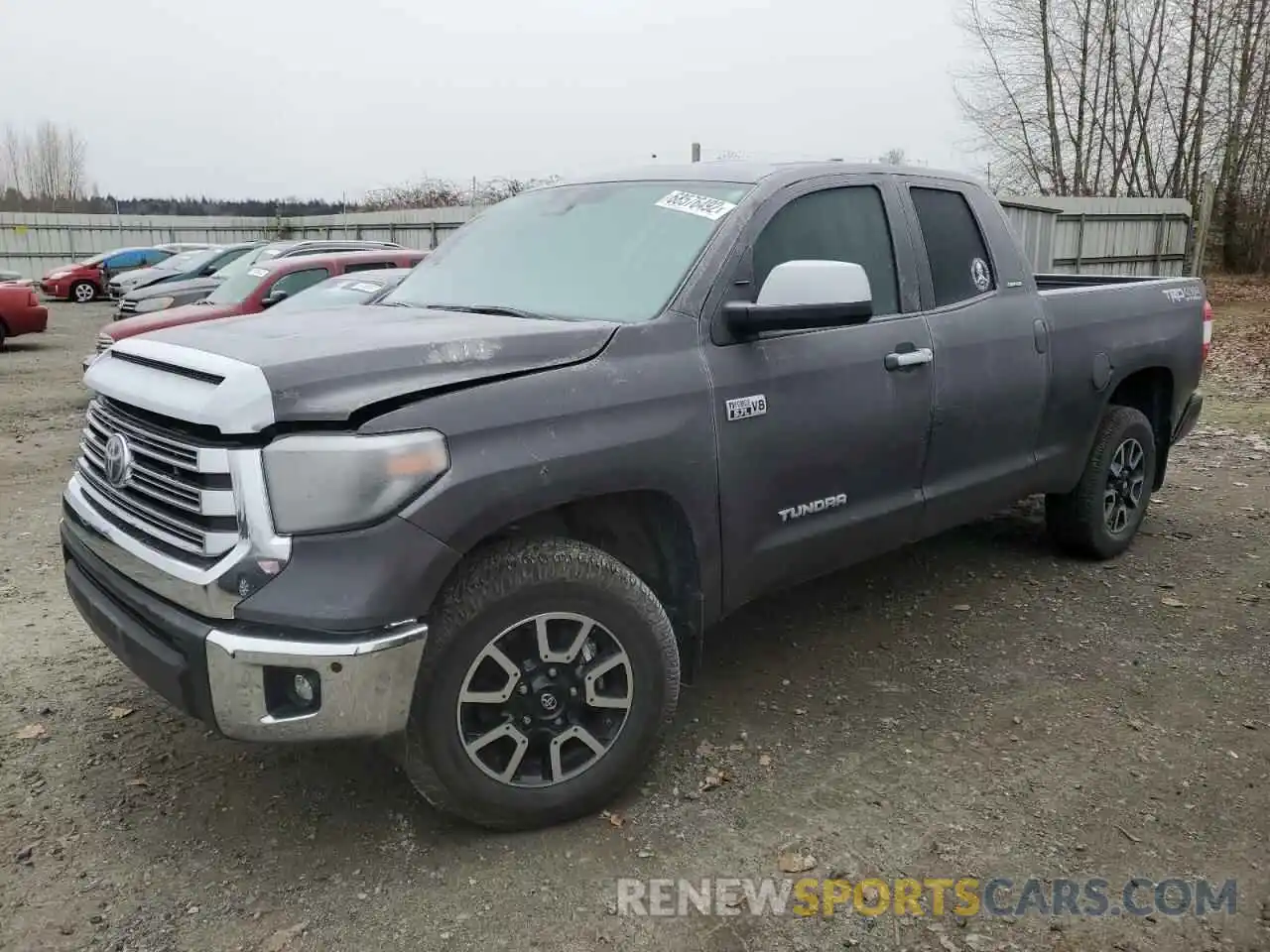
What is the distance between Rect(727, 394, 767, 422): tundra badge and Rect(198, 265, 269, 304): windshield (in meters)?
8.66

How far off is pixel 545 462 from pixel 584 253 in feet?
3.82

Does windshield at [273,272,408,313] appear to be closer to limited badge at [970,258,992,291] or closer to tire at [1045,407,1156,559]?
limited badge at [970,258,992,291]

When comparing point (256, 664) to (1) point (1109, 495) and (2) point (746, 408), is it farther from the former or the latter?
(1) point (1109, 495)

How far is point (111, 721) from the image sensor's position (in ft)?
11.9

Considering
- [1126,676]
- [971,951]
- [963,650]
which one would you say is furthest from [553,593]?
[1126,676]

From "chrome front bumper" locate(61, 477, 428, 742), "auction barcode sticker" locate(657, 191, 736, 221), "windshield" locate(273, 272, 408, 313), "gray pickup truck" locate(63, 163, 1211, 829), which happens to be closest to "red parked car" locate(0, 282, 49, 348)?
"windshield" locate(273, 272, 408, 313)

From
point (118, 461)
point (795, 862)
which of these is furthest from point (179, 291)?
point (795, 862)

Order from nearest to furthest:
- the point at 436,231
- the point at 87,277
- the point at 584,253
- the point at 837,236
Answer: the point at 584,253 → the point at 837,236 → the point at 436,231 → the point at 87,277

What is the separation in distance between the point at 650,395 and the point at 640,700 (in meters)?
0.90

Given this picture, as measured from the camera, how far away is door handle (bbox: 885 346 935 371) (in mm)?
3795

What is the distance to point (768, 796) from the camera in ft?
10.5

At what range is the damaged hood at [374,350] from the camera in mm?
2559
